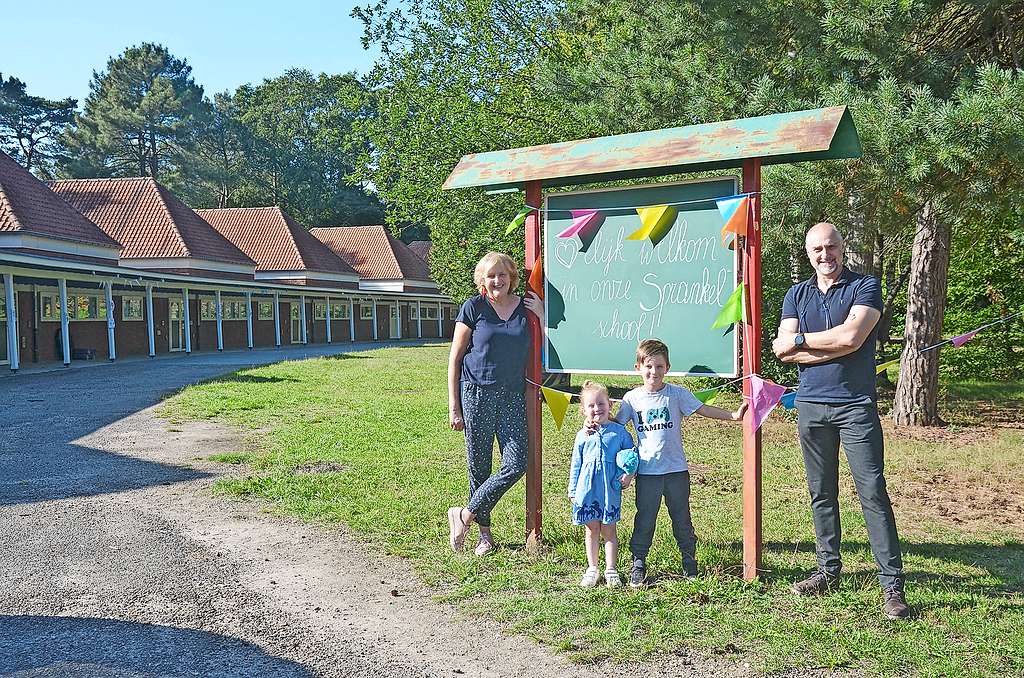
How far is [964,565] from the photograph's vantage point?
5629 mm

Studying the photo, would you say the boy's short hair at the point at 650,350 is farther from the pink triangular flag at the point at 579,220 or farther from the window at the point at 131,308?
the window at the point at 131,308

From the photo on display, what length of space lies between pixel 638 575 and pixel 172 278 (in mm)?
28611

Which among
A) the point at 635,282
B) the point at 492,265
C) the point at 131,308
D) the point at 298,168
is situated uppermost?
the point at 298,168

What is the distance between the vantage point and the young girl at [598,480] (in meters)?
5.09

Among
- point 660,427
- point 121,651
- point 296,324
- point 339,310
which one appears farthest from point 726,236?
point 339,310

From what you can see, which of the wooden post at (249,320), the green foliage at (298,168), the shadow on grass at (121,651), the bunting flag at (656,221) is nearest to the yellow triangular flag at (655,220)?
the bunting flag at (656,221)

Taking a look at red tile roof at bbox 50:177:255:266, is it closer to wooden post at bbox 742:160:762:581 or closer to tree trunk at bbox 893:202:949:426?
tree trunk at bbox 893:202:949:426

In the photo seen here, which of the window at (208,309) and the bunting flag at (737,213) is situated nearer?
the bunting flag at (737,213)

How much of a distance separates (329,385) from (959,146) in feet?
49.6

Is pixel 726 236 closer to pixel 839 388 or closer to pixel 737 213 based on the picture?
pixel 737 213

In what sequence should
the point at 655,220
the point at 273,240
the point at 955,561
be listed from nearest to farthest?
Result: the point at 655,220
the point at 955,561
the point at 273,240

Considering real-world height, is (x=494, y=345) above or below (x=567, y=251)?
below

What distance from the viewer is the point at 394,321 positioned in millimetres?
58656

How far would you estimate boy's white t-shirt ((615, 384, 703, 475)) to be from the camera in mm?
5074
